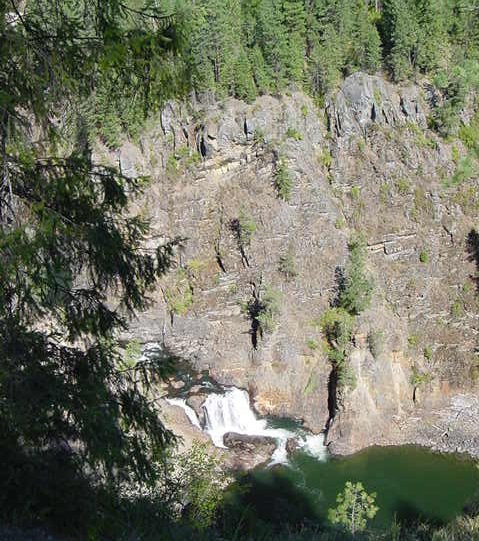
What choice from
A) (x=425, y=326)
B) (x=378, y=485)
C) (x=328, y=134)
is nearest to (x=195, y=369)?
(x=378, y=485)

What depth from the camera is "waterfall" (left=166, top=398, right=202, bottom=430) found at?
25078mm

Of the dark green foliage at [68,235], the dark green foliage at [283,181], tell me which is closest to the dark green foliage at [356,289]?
the dark green foliage at [283,181]

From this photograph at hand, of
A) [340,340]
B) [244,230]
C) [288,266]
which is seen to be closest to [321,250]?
[288,266]

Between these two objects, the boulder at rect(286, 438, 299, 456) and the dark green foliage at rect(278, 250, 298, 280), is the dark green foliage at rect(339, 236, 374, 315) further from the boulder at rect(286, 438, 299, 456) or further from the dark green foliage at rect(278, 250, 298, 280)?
the boulder at rect(286, 438, 299, 456)

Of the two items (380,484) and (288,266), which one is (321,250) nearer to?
(288,266)

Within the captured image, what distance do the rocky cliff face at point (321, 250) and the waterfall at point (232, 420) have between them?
95 cm

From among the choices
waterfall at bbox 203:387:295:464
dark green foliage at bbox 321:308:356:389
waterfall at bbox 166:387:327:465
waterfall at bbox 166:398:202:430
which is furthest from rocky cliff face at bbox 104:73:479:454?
waterfall at bbox 166:398:202:430

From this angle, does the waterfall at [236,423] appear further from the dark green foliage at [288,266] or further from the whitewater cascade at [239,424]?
the dark green foliage at [288,266]

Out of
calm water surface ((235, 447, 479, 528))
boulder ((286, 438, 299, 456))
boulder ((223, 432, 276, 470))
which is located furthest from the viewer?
boulder ((286, 438, 299, 456))

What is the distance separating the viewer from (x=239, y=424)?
25.4m

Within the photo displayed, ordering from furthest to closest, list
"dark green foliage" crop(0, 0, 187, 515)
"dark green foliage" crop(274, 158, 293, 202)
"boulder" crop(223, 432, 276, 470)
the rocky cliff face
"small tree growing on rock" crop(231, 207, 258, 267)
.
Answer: "dark green foliage" crop(274, 158, 293, 202), "small tree growing on rock" crop(231, 207, 258, 267), the rocky cliff face, "boulder" crop(223, 432, 276, 470), "dark green foliage" crop(0, 0, 187, 515)

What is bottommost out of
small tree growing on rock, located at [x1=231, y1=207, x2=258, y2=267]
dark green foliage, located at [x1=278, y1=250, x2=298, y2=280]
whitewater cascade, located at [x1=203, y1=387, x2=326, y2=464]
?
whitewater cascade, located at [x1=203, y1=387, x2=326, y2=464]

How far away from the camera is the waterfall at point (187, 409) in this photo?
25.1 metres

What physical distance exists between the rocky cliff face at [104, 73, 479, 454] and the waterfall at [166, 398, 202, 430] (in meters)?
2.67
